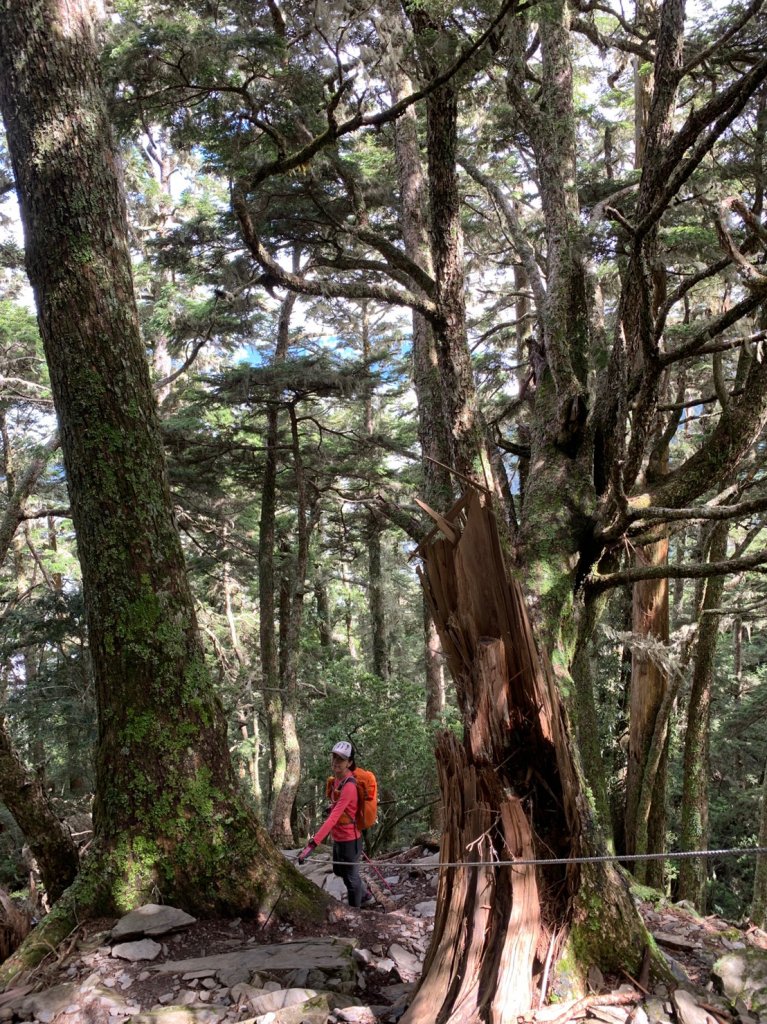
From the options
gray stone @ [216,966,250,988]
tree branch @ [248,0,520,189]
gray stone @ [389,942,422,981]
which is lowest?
gray stone @ [389,942,422,981]

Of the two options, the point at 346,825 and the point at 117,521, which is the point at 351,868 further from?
the point at 117,521

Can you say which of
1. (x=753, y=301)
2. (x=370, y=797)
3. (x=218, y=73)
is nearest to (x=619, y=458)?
(x=753, y=301)

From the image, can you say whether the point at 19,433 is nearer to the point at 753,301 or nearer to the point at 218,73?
the point at 218,73

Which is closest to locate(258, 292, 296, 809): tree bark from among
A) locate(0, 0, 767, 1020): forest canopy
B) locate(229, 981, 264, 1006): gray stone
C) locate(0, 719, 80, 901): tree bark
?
locate(0, 0, 767, 1020): forest canopy

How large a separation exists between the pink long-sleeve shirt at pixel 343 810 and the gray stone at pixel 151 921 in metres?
1.54

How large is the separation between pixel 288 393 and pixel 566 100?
7434mm

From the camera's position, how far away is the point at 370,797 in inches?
232

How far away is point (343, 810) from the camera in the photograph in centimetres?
557

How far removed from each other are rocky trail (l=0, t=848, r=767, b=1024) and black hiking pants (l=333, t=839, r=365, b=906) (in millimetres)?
759

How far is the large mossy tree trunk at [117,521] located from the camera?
14.1 feet

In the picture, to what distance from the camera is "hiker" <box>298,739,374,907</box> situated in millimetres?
5539

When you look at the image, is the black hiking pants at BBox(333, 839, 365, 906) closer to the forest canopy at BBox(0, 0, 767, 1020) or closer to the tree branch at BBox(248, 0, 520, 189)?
the forest canopy at BBox(0, 0, 767, 1020)

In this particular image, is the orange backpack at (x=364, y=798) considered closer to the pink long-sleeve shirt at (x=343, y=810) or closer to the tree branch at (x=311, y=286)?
the pink long-sleeve shirt at (x=343, y=810)

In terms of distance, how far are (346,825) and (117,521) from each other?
3.22 metres
